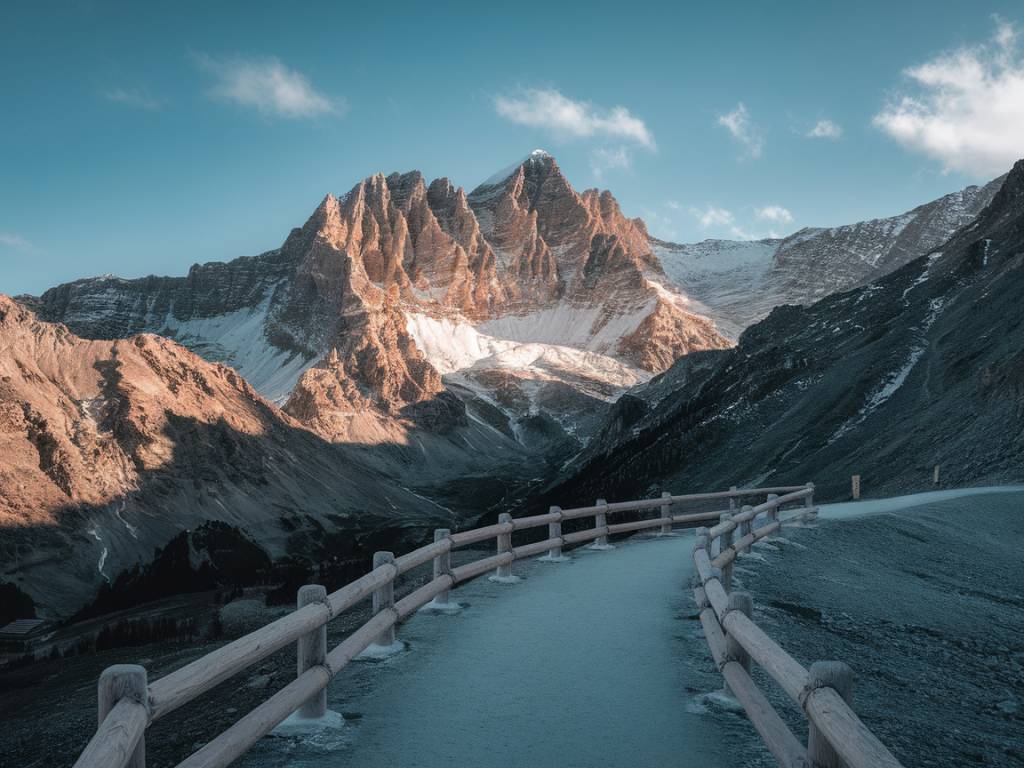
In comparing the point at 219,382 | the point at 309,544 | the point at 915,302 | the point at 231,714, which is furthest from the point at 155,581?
the point at 915,302

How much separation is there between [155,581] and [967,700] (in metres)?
81.9

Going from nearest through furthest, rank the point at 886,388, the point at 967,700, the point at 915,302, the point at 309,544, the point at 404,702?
the point at 404,702 → the point at 967,700 → the point at 886,388 → the point at 915,302 → the point at 309,544

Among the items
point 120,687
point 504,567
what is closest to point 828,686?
point 120,687

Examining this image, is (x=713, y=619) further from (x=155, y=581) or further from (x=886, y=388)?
(x=155, y=581)

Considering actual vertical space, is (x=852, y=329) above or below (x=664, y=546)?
above

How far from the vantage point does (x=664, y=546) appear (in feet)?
69.8

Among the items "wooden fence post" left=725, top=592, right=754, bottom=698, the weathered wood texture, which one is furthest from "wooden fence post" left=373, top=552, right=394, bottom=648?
the weathered wood texture

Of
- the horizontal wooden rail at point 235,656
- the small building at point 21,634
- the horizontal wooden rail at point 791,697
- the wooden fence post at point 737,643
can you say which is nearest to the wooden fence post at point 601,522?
the horizontal wooden rail at point 791,697

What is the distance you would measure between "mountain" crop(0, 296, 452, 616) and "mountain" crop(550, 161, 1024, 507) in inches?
1526

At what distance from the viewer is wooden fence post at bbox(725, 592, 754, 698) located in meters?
6.67

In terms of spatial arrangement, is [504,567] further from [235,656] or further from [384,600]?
[235,656]

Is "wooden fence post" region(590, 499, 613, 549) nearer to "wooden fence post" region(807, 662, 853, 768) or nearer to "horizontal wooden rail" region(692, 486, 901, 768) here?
"horizontal wooden rail" region(692, 486, 901, 768)

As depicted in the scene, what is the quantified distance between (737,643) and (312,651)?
3.55 metres

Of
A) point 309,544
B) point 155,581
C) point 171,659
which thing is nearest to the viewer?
point 171,659
